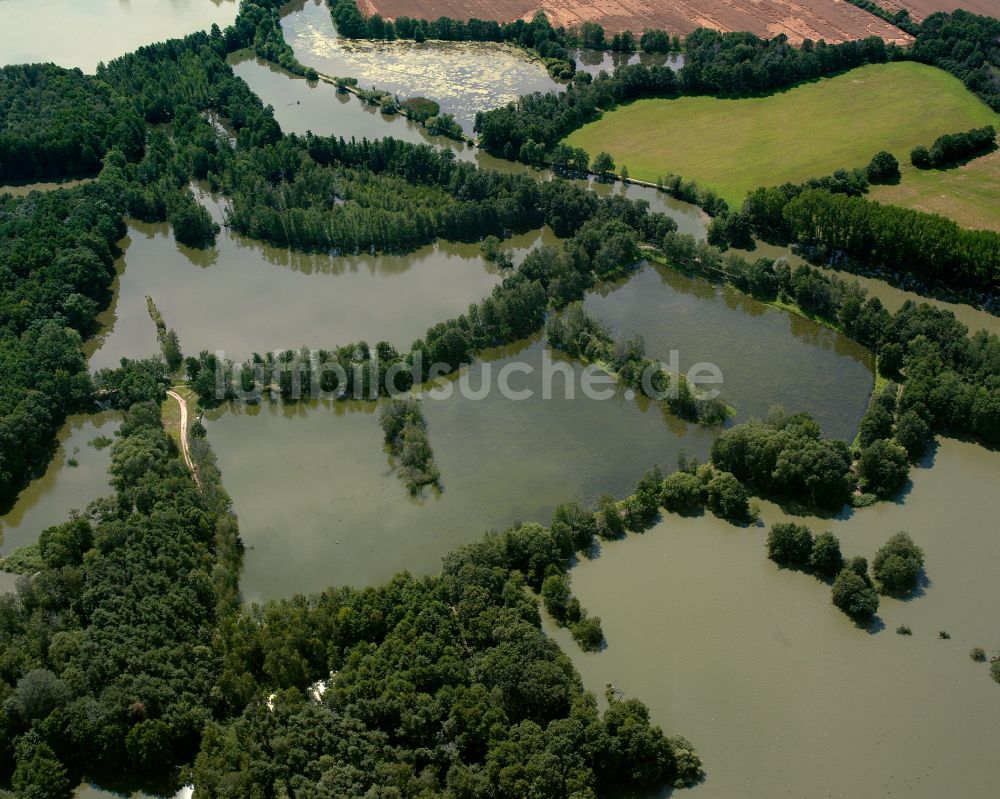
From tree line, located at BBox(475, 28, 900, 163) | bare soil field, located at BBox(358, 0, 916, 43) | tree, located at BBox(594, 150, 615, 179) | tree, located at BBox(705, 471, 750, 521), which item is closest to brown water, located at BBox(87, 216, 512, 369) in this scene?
tree, located at BBox(594, 150, 615, 179)

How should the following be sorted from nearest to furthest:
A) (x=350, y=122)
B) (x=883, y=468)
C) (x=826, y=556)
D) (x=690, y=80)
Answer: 1. (x=826, y=556)
2. (x=883, y=468)
3. (x=350, y=122)
4. (x=690, y=80)

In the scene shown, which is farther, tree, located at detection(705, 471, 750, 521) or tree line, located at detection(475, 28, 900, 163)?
tree line, located at detection(475, 28, 900, 163)

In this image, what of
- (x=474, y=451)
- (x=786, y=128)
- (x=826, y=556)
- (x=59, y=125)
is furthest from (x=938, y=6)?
(x=59, y=125)

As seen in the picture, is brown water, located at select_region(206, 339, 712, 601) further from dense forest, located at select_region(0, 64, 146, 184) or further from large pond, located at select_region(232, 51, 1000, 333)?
dense forest, located at select_region(0, 64, 146, 184)

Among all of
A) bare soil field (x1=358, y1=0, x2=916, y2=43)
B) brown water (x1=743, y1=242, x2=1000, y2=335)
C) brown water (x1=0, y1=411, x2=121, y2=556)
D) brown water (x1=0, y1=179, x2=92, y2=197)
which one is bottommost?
brown water (x1=0, y1=411, x2=121, y2=556)

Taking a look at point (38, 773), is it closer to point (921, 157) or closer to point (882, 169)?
point (882, 169)

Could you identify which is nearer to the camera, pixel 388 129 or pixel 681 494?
pixel 681 494

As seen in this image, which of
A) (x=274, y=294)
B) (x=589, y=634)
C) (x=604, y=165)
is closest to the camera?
(x=589, y=634)
